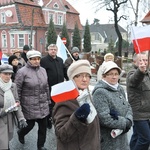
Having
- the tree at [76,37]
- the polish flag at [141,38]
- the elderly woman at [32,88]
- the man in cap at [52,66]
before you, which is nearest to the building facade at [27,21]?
the tree at [76,37]

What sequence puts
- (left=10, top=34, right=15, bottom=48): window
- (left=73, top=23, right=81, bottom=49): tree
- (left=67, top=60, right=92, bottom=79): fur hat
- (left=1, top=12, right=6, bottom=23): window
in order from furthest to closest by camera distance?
(left=73, top=23, right=81, bottom=49): tree, (left=1, top=12, right=6, bottom=23): window, (left=10, top=34, right=15, bottom=48): window, (left=67, top=60, right=92, bottom=79): fur hat

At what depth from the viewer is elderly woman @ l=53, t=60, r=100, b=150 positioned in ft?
6.95

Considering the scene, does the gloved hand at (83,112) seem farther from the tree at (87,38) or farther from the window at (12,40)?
the tree at (87,38)

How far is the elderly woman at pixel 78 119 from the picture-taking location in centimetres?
212

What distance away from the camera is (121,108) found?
290 centimetres

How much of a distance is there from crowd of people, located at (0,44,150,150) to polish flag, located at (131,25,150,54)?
5.3 inches

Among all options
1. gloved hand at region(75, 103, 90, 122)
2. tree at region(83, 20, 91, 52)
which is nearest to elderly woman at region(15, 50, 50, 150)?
gloved hand at region(75, 103, 90, 122)

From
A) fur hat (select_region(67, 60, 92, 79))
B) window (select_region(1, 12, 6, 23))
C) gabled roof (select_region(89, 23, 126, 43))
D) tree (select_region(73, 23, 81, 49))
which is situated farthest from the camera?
gabled roof (select_region(89, 23, 126, 43))

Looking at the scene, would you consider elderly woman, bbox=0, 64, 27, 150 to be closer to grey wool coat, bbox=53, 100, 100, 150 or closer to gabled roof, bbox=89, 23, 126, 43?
grey wool coat, bbox=53, 100, 100, 150

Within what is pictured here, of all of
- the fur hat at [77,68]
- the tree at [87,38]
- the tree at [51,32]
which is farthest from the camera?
the tree at [87,38]

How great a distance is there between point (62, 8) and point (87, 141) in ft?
147

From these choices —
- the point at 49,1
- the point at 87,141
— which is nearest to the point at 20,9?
the point at 49,1

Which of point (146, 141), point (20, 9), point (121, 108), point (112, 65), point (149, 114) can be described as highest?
point (20, 9)

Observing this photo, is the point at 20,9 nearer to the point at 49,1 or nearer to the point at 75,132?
the point at 49,1
